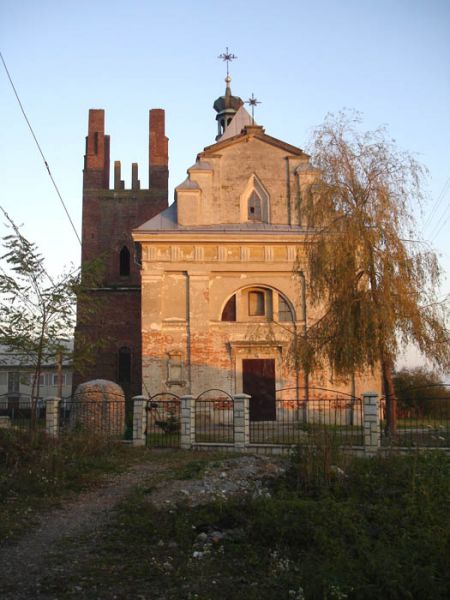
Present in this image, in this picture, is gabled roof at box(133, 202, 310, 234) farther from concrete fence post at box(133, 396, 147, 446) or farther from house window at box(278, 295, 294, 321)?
concrete fence post at box(133, 396, 147, 446)

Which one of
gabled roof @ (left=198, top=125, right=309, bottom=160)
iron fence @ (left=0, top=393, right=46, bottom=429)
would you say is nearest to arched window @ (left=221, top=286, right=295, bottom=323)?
gabled roof @ (left=198, top=125, right=309, bottom=160)

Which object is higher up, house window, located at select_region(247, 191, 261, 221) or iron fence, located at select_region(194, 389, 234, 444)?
house window, located at select_region(247, 191, 261, 221)

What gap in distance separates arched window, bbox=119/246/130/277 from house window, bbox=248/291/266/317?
25.8 feet

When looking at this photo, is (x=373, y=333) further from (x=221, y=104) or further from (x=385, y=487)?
(x=221, y=104)

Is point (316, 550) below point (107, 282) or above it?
below

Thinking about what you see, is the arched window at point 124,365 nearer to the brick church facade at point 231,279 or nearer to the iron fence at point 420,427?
the brick church facade at point 231,279

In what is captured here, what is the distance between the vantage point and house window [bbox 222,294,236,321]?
24.3 meters

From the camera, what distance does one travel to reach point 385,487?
9945mm

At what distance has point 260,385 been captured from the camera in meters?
24.1

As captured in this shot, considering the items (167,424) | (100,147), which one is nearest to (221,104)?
(100,147)

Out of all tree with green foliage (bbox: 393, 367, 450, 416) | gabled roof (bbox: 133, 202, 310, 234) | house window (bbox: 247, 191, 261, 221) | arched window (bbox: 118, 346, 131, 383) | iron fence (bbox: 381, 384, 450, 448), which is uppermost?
house window (bbox: 247, 191, 261, 221)

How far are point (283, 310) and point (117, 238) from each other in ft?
33.3

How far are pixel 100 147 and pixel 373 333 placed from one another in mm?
20147

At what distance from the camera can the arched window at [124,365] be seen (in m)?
28.8
